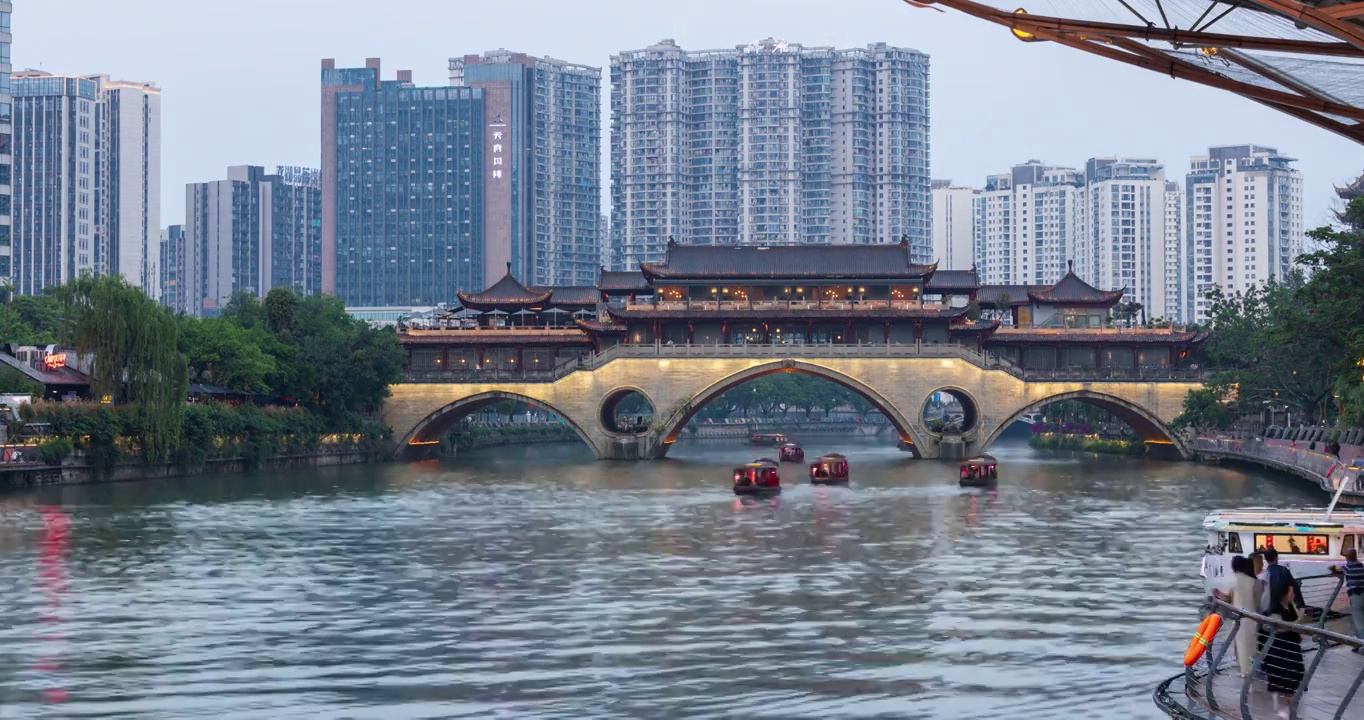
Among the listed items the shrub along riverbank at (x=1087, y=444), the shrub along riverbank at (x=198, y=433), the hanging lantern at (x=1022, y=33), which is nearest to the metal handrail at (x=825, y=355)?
the shrub along riverbank at (x=1087, y=444)

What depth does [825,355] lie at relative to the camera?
3612 inches

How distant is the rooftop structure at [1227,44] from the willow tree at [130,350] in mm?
52933

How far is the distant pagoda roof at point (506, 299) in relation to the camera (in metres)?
103

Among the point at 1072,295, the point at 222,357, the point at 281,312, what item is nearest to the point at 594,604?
the point at 222,357

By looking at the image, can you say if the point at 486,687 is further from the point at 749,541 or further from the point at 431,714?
the point at 749,541

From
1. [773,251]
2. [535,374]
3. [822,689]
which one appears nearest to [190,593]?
[822,689]

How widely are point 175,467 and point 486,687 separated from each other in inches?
1968

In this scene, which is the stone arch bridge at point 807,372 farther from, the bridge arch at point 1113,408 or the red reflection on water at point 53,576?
the red reflection on water at point 53,576

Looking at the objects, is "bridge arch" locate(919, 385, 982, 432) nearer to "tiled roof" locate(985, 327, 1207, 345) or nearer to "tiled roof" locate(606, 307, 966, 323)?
"tiled roof" locate(606, 307, 966, 323)

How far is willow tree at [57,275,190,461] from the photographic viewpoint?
65.9 m

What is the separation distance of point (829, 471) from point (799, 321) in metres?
23.0

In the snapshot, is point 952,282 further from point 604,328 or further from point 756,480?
point 756,480

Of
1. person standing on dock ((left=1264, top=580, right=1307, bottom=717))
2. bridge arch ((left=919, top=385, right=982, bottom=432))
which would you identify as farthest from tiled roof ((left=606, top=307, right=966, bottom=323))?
person standing on dock ((left=1264, top=580, right=1307, bottom=717))

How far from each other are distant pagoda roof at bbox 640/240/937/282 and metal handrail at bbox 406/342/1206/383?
5070 mm
